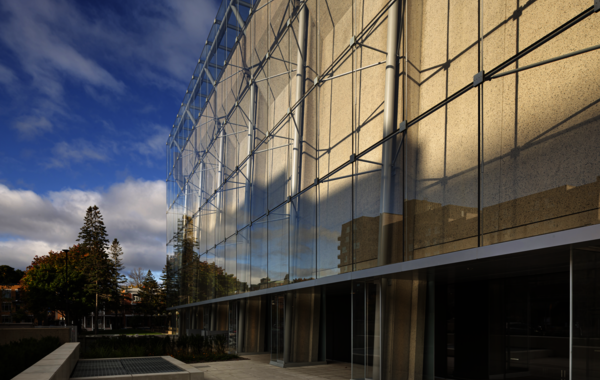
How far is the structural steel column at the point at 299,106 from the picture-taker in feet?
61.7

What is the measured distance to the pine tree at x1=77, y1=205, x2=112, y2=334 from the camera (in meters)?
67.2

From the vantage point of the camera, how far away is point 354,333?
503 inches

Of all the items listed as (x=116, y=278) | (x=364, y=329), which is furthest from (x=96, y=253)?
(x=364, y=329)

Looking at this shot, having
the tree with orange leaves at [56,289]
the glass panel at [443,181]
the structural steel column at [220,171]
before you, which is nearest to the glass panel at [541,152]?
the glass panel at [443,181]

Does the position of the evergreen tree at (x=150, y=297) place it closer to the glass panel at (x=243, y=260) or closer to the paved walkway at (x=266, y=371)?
the glass panel at (x=243, y=260)

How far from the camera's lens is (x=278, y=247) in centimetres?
2038

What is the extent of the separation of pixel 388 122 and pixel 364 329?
214 inches

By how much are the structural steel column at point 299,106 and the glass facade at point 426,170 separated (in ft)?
0.30

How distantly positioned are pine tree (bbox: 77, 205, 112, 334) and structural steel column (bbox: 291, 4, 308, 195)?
55.3 m

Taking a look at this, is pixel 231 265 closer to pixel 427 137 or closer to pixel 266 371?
pixel 266 371

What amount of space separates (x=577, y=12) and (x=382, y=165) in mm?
5856

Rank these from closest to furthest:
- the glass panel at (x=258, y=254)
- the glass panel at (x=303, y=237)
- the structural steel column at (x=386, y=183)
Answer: the structural steel column at (x=386, y=183) → the glass panel at (x=303, y=237) → the glass panel at (x=258, y=254)

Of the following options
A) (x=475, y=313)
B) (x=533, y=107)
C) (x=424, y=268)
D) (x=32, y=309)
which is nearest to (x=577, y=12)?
(x=533, y=107)

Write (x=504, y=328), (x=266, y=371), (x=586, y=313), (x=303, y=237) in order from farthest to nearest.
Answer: (x=303, y=237)
(x=266, y=371)
(x=504, y=328)
(x=586, y=313)
